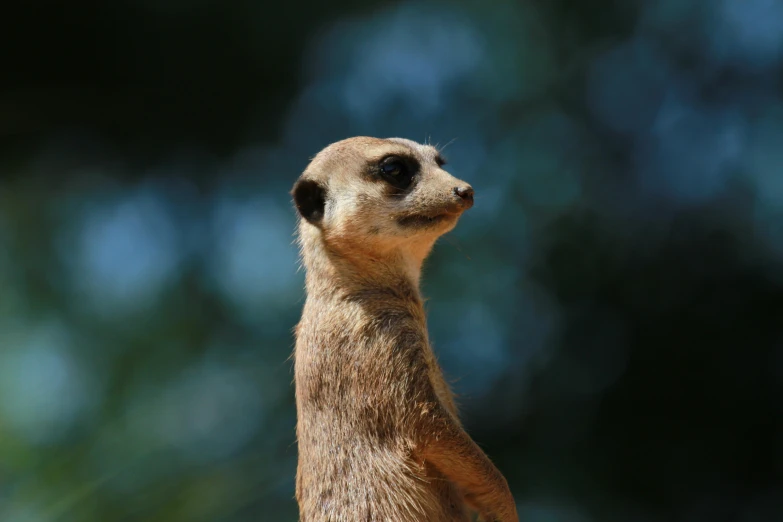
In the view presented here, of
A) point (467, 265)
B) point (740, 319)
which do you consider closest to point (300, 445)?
point (467, 265)

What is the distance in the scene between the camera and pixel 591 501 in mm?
3584

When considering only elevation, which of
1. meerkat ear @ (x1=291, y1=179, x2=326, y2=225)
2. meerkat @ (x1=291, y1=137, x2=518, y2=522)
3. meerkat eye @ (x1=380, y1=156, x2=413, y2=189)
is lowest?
meerkat @ (x1=291, y1=137, x2=518, y2=522)

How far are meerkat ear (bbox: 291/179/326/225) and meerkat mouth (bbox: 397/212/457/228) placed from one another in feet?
0.82

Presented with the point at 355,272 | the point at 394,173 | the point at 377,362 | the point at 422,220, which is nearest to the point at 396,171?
the point at 394,173

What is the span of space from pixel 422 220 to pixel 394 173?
0.51 ft

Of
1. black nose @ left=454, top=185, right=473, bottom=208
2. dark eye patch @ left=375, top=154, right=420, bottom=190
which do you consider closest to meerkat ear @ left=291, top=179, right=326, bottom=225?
dark eye patch @ left=375, top=154, right=420, bottom=190

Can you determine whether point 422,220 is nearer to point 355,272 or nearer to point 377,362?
point 355,272

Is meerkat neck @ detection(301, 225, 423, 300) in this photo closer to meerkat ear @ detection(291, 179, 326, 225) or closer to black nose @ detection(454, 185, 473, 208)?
meerkat ear @ detection(291, 179, 326, 225)

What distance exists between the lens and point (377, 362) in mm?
1748

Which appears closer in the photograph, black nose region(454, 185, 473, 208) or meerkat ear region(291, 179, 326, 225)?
black nose region(454, 185, 473, 208)

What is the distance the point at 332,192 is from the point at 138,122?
2731 millimetres

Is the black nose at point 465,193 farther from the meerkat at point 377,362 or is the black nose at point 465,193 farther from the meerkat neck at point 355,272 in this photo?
the meerkat neck at point 355,272

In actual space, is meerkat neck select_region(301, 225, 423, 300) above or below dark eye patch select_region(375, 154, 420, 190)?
below

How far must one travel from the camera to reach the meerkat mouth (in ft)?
5.84
